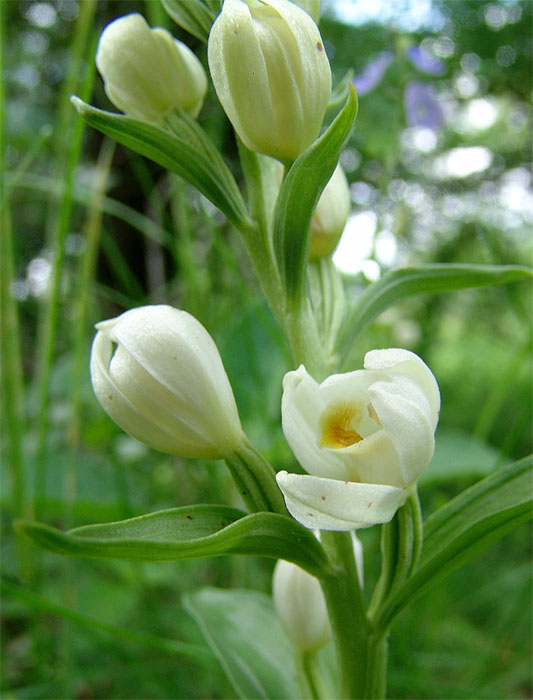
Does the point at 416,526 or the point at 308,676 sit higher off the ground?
the point at 416,526

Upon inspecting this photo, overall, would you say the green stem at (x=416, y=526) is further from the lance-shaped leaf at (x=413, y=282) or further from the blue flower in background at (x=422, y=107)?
the blue flower in background at (x=422, y=107)

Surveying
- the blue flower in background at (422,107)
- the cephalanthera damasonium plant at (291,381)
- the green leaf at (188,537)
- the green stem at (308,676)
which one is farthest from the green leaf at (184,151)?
the blue flower in background at (422,107)

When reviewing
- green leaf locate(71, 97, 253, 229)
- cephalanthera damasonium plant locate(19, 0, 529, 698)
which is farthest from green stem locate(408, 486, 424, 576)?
green leaf locate(71, 97, 253, 229)

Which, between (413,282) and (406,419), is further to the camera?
(413,282)

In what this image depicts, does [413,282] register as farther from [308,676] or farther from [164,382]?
[308,676]

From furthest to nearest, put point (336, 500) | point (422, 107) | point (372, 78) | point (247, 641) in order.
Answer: point (422, 107)
point (372, 78)
point (247, 641)
point (336, 500)

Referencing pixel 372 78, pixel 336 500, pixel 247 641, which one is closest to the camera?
pixel 336 500

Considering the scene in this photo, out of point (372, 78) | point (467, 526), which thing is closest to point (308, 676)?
point (467, 526)

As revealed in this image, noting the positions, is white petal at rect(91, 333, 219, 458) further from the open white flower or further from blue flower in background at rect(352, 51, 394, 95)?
blue flower in background at rect(352, 51, 394, 95)
